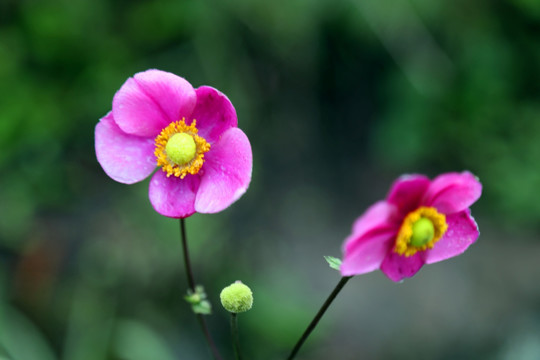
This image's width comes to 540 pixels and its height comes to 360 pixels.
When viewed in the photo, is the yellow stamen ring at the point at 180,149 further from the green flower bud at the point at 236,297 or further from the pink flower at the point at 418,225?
the pink flower at the point at 418,225

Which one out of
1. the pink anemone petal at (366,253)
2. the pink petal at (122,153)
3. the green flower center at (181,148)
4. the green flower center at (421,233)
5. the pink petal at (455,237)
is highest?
the pink petal at (122,153)

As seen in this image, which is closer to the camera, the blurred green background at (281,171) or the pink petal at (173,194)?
the pink petal at (173,194)

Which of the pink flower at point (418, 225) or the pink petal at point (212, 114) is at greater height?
the pink petal at point (212, 114)

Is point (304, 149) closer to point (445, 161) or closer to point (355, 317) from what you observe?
point (445, 161)

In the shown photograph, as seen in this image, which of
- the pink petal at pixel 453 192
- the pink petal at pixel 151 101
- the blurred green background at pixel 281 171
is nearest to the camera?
the pink petal at pixel 453 192

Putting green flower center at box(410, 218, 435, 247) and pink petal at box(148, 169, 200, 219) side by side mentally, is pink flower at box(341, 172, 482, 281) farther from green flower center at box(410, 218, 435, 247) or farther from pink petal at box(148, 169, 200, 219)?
pink petal at box(148, 169, 200, 219)

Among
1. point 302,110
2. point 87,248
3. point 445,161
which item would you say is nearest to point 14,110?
point 87,248

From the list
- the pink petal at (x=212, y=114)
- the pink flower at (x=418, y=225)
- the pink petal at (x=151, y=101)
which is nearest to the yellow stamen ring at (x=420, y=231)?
Result: the pink flower at (x=418, y=225)

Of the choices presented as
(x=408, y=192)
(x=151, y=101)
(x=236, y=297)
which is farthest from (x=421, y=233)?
(x=151, y=101)
